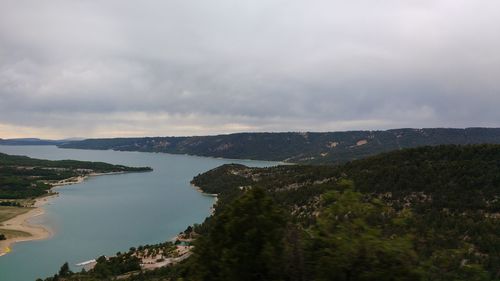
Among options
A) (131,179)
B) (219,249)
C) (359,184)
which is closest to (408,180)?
(359,184)

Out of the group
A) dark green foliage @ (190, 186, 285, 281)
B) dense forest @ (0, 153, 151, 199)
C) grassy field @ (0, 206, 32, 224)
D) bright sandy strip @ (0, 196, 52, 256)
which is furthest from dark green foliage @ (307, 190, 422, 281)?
dense forest @ (0, 153, 151, 199)

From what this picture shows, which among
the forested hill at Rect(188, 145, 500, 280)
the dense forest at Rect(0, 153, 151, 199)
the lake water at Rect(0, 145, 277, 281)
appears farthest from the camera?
the dense forest at Rect(0, 153, 151, 199)

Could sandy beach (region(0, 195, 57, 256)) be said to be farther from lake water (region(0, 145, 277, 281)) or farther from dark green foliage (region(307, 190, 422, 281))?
dark green foliage (region(307, 190, 422, 281))

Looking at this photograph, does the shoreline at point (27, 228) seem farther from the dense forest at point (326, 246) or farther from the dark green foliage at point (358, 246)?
the dark green foliage at point (358, 246)

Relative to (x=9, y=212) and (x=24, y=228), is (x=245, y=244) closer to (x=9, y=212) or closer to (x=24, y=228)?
(x=24, y=228)

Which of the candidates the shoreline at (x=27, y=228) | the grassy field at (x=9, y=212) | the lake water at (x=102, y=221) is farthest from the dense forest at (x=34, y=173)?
the shoreline at (x=27, y=228)

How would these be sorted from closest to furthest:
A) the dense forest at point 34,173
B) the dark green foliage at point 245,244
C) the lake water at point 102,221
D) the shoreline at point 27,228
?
1. the dark green foliage at point 245,244
2. the lake water at point 102,221
3. the shoreline at point 27,228
4. the dense forest at point 34,173
